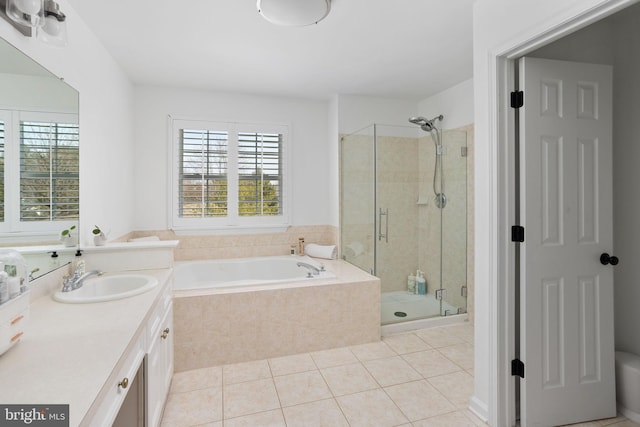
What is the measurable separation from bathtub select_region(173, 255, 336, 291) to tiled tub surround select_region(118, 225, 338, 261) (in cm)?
13

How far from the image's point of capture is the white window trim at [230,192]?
142 inches

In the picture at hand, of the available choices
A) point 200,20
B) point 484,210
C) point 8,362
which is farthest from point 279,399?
point 200,20

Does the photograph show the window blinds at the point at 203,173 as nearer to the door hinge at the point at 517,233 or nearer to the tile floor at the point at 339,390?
the tile floor at the point at 339,390

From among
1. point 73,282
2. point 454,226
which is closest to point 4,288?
point 73,282

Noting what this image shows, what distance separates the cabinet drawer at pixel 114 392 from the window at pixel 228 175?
2461 millimetres

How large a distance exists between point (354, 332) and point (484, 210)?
5.24ft

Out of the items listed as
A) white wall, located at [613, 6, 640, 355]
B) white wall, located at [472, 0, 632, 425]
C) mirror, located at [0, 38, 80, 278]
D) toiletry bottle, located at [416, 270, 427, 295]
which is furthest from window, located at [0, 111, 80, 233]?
white wall, located at [613, 6, 640, 355]

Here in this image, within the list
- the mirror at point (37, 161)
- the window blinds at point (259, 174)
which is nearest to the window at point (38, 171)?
the mirror at point (37, 161)

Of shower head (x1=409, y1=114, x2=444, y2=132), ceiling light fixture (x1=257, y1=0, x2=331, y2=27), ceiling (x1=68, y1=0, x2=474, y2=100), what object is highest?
ceiling (x1=68, y1=0, x2=474, y2=100)

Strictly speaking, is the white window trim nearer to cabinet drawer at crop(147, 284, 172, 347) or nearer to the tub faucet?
the tub faucet

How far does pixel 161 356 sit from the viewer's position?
187 centimetres

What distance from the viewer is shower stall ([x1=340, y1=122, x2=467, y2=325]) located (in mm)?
3395

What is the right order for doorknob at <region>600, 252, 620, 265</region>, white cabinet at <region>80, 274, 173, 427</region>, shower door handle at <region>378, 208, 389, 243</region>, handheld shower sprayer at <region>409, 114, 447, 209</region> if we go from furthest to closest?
handheld shower sprayer at <region>409, 114, 447, 209</region> → shower door handle at <region>378, 208, 389, 243</region> → doorknob at <region>600, 252, 620, 265</region> → white cabinet at <region>80, 274, 173, 427</region>

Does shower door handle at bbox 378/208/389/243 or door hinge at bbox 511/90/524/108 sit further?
shower door handle at bbox 378/208/389/243
